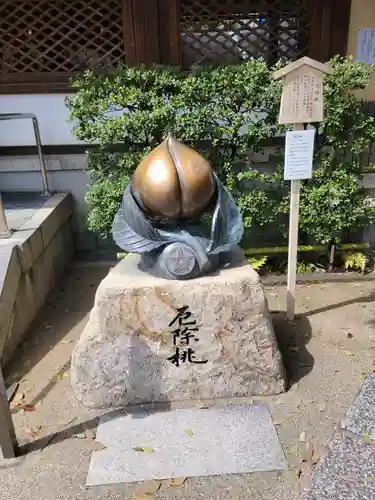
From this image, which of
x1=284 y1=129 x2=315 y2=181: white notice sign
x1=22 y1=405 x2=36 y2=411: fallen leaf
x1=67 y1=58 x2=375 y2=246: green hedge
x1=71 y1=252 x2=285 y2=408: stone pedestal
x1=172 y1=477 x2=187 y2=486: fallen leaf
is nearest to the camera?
x1=172 y1=477 x2=187 y2=486: fallen leaf

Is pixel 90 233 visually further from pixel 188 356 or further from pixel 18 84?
pixel 188 356

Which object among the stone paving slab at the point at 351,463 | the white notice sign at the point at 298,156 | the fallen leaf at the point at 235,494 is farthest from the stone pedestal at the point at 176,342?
the white notice sign at the point at 298,156

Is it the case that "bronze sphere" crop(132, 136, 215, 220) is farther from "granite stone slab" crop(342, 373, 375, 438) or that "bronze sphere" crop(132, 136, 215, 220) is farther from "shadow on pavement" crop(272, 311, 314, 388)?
"granite stone slab" crop(342, 373, 375, 438)

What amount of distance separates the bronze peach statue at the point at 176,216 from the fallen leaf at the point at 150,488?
1291mm

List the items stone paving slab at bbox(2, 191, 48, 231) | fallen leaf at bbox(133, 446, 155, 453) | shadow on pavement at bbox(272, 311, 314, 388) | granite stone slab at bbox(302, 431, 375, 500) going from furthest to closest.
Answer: stone paving slab at bbox(2, 191, 48, 231) → shadow on pavement at bbox(272, 311, 314, 388) → fallen leaf at bbox(133, 446, 155, 453) → granite stone slab at bbox(302, 431, 375, 500)

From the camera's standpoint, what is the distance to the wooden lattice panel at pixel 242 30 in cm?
513

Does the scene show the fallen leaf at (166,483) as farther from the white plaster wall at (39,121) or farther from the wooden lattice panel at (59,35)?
the wooden lattice panel at (59,35)

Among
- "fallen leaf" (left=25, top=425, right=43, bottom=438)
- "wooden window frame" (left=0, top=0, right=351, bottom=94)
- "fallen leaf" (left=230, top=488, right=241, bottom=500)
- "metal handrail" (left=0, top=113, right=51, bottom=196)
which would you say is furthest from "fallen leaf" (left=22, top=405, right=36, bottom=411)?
"wooden window frame" (left=0, top=0, right=351, bottom=94)

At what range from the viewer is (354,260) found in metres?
5.45

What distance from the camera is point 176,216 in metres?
3.20

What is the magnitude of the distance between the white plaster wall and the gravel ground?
1.99 metres

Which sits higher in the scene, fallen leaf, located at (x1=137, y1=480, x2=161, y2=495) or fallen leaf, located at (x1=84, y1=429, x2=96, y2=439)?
fallen leaf, located at (x1=137, y1=480, x2=161, y2=495)

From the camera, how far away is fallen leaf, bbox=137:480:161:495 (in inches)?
101

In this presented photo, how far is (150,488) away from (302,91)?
3.17m
